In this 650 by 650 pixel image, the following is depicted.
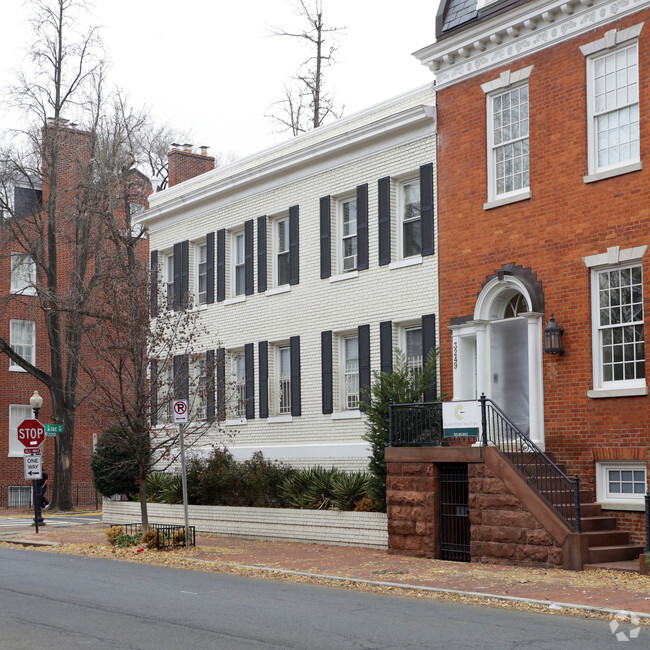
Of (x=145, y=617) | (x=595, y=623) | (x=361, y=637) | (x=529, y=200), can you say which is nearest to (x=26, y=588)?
(x=145, y=617)

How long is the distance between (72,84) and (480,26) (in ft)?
64.5

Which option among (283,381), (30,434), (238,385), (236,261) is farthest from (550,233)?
(30,434)

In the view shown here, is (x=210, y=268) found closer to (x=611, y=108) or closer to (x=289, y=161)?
(x=289, y=161)

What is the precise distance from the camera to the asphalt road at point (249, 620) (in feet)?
31.3

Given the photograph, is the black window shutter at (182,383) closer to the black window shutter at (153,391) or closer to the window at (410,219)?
the black window shutter at (153,391)

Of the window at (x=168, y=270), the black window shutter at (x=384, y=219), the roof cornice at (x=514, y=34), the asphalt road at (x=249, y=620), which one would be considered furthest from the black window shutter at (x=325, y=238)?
the asphalt road at (x=249, y=620)

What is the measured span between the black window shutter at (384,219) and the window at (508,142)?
3132mm

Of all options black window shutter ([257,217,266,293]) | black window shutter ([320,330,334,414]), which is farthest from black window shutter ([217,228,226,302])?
black window shutter ([320,330,334,414])

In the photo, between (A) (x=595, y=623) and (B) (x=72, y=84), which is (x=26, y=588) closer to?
(A) (x=595, y=623)

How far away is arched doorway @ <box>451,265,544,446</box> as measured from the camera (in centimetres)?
1806

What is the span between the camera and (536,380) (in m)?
18.0

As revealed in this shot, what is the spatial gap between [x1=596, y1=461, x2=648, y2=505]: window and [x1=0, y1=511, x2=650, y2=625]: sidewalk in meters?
2.14

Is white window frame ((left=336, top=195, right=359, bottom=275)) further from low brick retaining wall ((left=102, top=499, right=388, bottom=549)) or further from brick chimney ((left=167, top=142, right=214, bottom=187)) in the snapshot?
brick chimney ((left=167, top=142, right=214, bottom=187))

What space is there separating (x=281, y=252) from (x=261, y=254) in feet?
1.78
